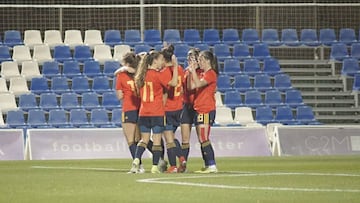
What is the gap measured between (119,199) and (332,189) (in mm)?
2815

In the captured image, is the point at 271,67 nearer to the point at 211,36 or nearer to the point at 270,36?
the point at 270,36

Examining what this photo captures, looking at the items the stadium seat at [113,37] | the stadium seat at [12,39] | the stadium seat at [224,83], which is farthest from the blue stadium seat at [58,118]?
the stadium seat at [224,83]

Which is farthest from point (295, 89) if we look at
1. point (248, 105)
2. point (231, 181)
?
point (231, 181)

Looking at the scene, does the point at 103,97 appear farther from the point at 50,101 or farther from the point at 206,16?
the point at 206,16

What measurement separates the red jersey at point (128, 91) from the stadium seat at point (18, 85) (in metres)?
13.4

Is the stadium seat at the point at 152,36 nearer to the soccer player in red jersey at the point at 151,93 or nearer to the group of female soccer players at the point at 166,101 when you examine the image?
the group of female soccer players at the point at 166,101

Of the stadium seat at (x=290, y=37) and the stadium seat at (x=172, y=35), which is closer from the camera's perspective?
the stadium seat at (x=172, y=35)

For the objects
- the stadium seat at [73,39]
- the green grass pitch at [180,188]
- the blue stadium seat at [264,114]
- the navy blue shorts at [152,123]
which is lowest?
the blue stadium seat at [264,114]

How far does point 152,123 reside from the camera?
17.2 m

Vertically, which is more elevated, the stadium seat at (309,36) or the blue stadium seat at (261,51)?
the stadium seat at (309,36)

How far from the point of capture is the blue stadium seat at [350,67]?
111ft

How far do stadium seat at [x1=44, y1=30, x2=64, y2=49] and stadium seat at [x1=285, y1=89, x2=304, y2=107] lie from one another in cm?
757

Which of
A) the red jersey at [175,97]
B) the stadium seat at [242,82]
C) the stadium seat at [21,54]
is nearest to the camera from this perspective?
the red jersey at [175,97]

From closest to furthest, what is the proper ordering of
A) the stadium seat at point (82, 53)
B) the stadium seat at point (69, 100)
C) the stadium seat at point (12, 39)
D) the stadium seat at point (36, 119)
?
the stadium seat at point (36, 119)
the stadium seat at point (69, 100)
the stadium seat at point (82, 53)
the stadium seat at point (12, 39)
